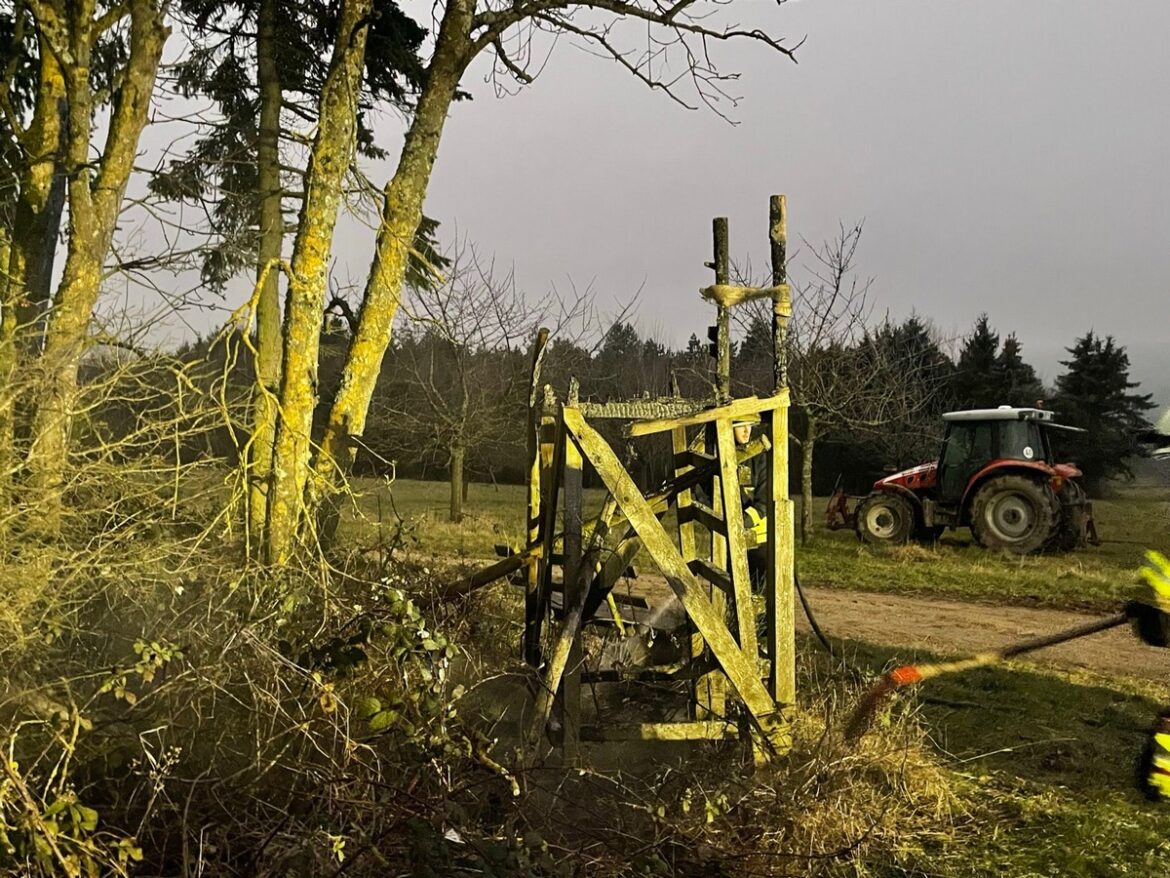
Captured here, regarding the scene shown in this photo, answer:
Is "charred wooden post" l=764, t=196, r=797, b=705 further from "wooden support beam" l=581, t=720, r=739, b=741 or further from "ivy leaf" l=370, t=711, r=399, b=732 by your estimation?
"ivy leaf" l=370, t=711, r=399, b=732

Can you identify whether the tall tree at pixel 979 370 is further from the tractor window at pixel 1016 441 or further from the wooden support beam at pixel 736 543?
the wooden support beam at pixel 736 543

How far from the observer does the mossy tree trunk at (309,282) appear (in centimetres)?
570

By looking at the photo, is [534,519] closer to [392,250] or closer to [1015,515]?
[392,250]

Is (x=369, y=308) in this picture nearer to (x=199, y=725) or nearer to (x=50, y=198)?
(x=50, y=198)

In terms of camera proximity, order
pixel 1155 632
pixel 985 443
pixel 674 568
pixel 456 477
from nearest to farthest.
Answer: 1. pixel 1155 632
2. pixel 674 568
3. pixel 985 443
4. pixel 456 477

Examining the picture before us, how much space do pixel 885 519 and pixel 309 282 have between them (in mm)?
12786

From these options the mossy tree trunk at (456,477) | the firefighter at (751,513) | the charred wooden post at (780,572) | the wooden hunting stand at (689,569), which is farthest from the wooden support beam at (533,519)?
the mossy tree trunk at (456,477)

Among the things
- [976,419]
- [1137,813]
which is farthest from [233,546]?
[976,419]

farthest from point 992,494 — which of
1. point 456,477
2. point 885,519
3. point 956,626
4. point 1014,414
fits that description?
point 456,477

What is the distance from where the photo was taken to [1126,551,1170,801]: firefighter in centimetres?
124

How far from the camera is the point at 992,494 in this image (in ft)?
49.7

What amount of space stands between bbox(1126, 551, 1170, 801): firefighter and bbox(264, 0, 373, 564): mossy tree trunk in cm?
474

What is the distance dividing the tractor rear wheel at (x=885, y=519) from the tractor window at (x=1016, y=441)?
182 centimetres

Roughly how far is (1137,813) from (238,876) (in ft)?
14.9
